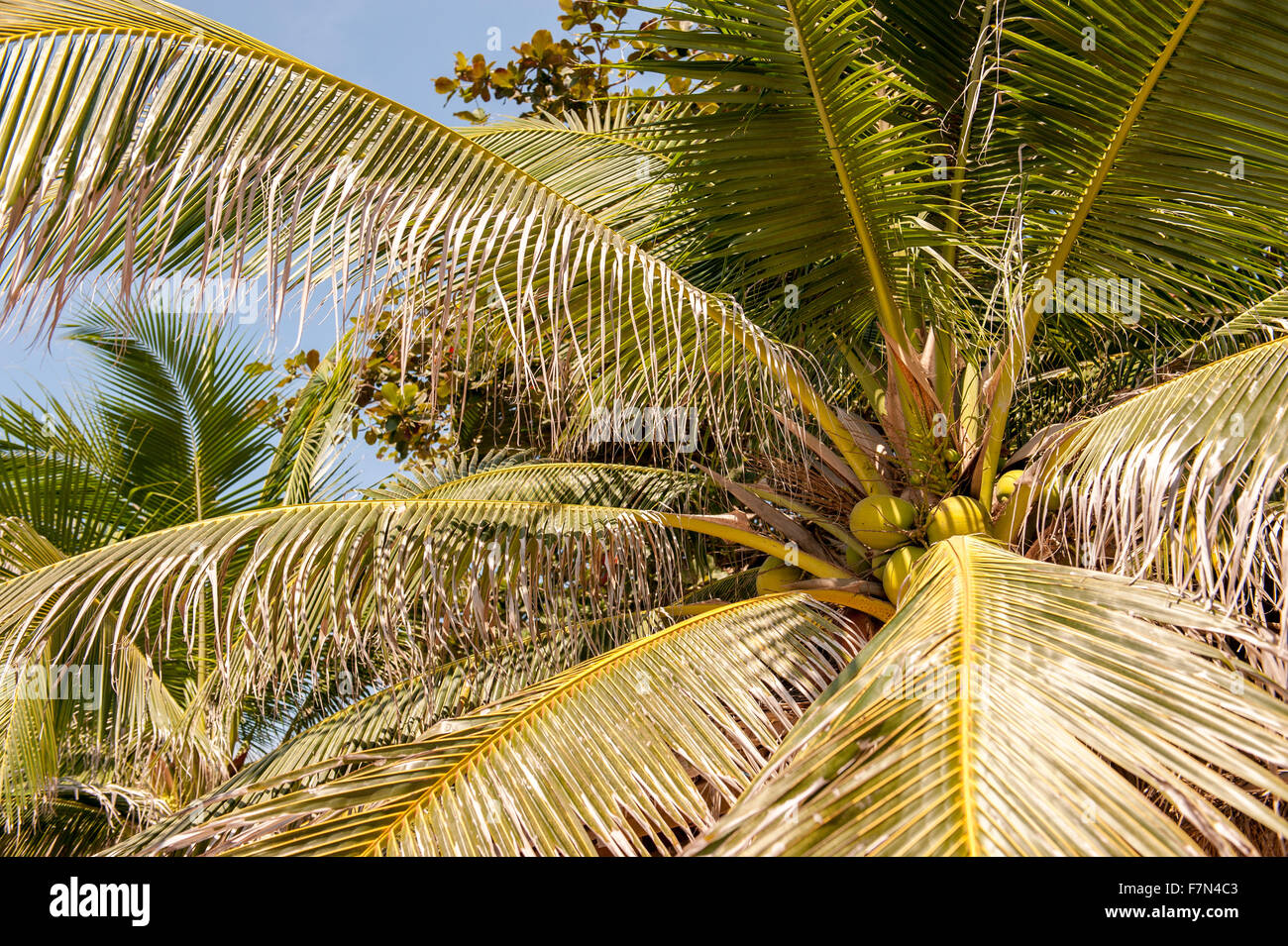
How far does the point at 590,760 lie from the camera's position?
2092 millimetres

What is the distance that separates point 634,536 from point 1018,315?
1.45 m

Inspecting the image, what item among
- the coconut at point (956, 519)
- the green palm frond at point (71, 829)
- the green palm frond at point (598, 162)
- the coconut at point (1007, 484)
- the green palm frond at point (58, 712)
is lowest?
the green palm frond at point (71, 829)

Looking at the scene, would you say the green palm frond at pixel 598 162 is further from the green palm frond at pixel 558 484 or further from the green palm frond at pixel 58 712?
the green palm frond at pixel 58 712

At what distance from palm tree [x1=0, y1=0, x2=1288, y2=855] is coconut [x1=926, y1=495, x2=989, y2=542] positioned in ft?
0.05

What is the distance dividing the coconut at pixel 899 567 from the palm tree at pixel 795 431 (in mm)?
14

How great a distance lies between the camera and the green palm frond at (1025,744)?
4.18 ft

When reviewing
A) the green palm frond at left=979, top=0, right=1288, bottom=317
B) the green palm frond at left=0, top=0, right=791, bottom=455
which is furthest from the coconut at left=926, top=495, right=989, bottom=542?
the green palm frond at left=979, top=0, right=1288, bottom=317

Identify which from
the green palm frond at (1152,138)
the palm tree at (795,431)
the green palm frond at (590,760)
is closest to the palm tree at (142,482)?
the palm tree at (795,431)

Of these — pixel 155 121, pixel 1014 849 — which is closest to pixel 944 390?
pixel 1014 849

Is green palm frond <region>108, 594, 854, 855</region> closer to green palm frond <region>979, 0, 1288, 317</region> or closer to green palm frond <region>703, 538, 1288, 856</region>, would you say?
green palm frond <region>703, 538, 1288, 856</region>

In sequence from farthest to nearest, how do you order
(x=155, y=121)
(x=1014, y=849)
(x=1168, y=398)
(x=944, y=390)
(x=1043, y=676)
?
(x=944, y=390)
(x=1168, y=398)
(x=155, y=121)
(x=1043, y=676)
(x=1014, y=849)

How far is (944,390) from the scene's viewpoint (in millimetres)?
3100

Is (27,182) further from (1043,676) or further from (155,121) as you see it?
(1043,676)
